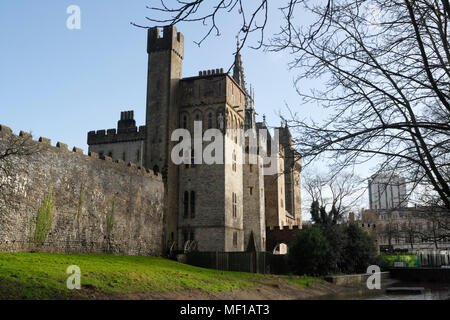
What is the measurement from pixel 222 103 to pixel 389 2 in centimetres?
2817

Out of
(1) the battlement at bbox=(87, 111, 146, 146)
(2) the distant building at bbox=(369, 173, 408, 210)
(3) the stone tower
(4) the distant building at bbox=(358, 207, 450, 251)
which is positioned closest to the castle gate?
(3) the stone tower

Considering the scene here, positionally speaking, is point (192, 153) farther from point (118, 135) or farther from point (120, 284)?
point (120, 284)

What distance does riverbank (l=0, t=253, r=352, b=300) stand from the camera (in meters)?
12.9

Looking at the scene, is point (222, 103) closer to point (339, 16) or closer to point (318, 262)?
point (318, 262)

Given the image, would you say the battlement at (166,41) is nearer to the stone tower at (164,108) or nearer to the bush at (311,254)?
the stone tower at (164,108)

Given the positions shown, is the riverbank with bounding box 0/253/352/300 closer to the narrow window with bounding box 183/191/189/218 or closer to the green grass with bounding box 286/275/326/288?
the green grass with bounding box 286/275/326/288

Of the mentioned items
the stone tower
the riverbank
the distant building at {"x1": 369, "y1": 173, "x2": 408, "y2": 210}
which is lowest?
the riverbank

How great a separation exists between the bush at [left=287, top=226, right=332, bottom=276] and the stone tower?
30.1 ft

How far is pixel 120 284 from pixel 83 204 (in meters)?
9.10

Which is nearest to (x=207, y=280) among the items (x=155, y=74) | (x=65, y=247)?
(x=65, y=247)

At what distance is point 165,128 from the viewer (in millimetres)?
33344

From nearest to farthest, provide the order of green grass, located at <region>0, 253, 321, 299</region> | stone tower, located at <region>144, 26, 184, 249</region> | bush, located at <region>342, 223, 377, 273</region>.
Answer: green grass, located at <region>0, 253, 321, 299</region>
bush, located at <region>342, 223, 377, 273</region>
stone tower, located at <region>144, 26, 184, 249</region>

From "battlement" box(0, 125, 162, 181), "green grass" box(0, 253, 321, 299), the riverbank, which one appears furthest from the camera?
"battlement" box(0, 125, 162, 181)

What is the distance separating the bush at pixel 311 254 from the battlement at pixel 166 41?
17112 mm
